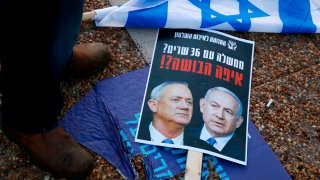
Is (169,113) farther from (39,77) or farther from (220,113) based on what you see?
(39,77)

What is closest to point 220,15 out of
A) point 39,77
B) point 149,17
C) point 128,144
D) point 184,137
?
point 149,17

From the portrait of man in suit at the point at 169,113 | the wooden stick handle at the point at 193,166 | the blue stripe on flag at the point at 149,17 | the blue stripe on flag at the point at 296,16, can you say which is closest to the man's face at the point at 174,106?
the portrait of man in suit at the point at 169,113

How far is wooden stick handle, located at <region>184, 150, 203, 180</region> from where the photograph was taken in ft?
3.86

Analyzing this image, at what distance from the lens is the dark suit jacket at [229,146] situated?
1.25 meters

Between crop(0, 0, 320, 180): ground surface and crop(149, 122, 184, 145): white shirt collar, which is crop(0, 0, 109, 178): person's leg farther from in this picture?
crop(149, 122, 184, 145): white shirt collar

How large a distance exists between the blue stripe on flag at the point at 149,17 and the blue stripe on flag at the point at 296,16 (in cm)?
51

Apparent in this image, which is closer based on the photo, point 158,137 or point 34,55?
point 34,55

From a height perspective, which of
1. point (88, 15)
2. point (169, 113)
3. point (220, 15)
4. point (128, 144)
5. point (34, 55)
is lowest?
point (128, 144)

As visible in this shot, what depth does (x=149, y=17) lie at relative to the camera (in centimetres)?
151

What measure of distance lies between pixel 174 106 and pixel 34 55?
1.90 feet

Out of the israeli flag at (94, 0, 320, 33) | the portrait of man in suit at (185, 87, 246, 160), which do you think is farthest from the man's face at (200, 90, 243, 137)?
the israeli flag at (94, 0, 320, 33)

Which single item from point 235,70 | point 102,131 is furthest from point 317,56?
point 102,131

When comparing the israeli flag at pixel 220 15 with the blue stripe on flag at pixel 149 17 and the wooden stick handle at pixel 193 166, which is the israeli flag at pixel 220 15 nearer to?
the blue stripe on flag at pixel 149 17

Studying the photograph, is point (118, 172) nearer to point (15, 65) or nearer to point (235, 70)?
point (15, 65)
